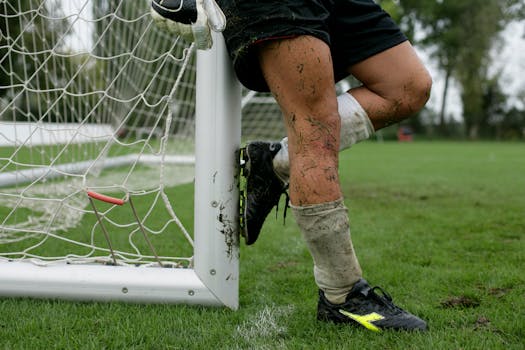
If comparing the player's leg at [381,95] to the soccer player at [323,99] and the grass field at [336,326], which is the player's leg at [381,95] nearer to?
the soccer player at [323,99]

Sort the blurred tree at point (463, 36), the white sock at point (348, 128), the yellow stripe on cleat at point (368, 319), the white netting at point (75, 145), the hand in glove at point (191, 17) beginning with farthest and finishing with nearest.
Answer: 1. the blurred tree at point (463, 36)
2. the white netting at point (75, 145)
3. the white sock at point (348, 128)
4. the yellow stripe on cleat at point (368, 319)
5. the hand in glove at point (191, 17)

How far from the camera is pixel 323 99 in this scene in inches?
53.9

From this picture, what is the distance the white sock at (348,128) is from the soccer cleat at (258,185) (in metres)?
0.02

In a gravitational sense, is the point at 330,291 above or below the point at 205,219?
below

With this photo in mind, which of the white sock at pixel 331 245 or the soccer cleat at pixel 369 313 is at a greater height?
the white sock at pixel 331 245

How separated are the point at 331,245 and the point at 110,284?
0.68 m

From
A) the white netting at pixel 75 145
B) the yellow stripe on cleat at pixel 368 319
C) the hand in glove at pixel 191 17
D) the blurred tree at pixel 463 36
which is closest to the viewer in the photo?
the hand in glove at pixel 191 17

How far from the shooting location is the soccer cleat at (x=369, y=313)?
1422mm

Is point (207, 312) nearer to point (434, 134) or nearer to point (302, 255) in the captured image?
point (302, 255)

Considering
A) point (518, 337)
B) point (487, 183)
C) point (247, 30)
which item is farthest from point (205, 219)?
point (487, 183)

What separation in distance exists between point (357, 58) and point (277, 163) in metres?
0.37

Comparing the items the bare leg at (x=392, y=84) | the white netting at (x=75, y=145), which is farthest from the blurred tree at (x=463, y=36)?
the bare leg at (x=392, y=84)

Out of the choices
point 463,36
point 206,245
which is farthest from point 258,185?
point 463,36

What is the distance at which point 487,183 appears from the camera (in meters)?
5.34
